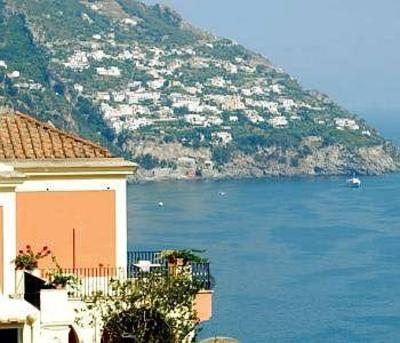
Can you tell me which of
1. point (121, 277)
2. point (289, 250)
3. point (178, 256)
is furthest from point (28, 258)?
point (289, 250)

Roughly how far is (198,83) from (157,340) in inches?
6146

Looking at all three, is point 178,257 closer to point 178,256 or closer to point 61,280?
point 178,256

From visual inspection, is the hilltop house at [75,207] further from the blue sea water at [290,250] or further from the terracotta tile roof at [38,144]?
the blue sea water at [290,250]

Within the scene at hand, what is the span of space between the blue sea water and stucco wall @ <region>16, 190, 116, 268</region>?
2550 centimetres

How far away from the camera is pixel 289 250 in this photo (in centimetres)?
7144

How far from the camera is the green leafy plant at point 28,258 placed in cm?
791

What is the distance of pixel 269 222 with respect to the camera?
86438mm

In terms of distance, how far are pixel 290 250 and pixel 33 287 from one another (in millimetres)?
64095

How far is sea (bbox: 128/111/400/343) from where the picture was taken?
4756 centimetres

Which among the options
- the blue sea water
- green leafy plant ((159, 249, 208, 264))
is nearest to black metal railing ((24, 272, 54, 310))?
green leafy plant ((159, 249, 208, 264))

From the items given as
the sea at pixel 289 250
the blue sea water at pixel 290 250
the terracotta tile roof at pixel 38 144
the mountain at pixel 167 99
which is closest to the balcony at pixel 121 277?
the terracotta tile roof at pixel 38 144

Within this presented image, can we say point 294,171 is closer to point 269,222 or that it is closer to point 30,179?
point 269,222

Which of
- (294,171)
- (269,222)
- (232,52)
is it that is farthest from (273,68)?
(269,222)

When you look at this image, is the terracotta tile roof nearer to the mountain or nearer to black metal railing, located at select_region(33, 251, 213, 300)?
black metal railing, located at select_region(33, 251, 213, 300)
